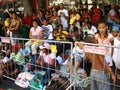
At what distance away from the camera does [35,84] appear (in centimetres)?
699

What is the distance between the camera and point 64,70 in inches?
263

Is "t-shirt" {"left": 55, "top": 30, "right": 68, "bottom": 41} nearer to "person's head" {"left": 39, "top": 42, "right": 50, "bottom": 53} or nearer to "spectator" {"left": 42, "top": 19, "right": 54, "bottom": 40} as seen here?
"spectator" {"left": 42, "top": 19, "right": 54, "bottom": 40}

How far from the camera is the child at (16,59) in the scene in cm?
757

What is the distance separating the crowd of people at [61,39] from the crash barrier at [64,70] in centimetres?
3

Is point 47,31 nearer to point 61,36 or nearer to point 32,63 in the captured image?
point 61,36

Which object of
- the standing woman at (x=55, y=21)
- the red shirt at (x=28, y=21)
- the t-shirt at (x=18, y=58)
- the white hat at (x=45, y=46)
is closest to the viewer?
the white hat at (x=45, y=46)

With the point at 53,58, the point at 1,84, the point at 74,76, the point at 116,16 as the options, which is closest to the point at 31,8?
the point at 116,16

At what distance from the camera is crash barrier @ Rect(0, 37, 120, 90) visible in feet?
18.5

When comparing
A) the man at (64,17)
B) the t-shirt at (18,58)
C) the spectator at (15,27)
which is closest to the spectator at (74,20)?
the man at (64,17)

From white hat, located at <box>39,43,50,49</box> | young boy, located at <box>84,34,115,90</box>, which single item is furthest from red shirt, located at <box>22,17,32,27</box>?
young boy, located at <box>84,34,115,90</box>

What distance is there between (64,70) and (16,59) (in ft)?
5.70

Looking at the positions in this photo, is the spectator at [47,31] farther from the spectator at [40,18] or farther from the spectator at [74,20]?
the spectator at [40,18]

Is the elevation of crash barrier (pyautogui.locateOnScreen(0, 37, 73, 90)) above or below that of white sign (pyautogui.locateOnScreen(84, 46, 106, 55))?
below

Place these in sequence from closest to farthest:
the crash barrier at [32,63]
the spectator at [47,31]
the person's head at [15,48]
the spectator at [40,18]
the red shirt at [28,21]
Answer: the crash barrier at [32,63] < the person's head at [15,48] < the spectator at [47,31] < the spectator at [40,18] < the red shirt at [28,21]
